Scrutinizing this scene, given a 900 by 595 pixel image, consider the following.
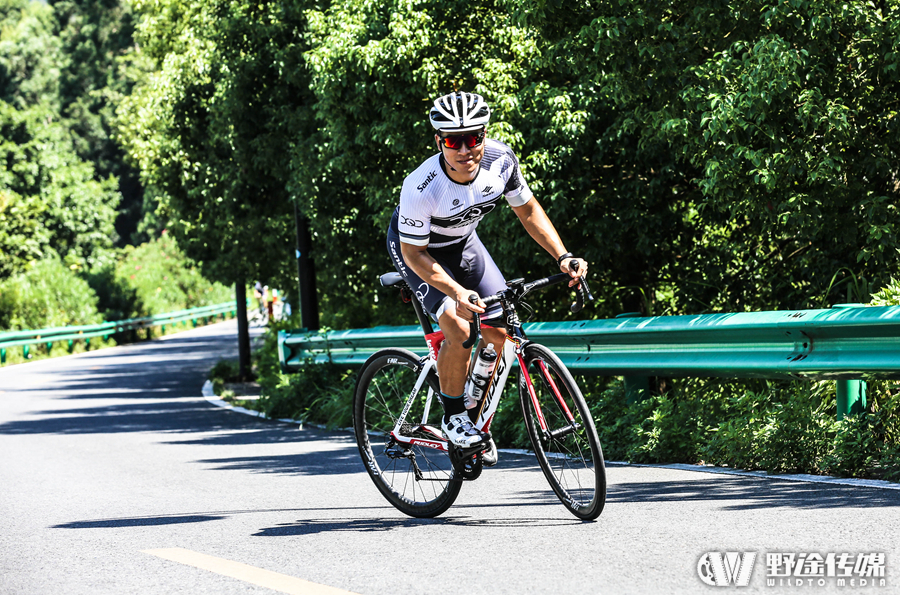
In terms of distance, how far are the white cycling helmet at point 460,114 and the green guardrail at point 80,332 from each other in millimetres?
27579

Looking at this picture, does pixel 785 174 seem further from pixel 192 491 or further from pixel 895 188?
pixel 192 491

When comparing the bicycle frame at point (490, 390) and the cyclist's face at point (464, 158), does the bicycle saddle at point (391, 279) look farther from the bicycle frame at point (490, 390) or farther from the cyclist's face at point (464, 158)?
the cyclist's face at point (464, 158)

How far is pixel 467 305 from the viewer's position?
209 inches

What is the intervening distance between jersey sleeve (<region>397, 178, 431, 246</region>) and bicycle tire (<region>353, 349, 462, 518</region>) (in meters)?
0.93

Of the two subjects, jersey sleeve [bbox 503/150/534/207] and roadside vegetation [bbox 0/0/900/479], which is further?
roadside vegetation [bbox 0/0/900/479]

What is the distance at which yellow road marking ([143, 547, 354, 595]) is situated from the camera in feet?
14.9

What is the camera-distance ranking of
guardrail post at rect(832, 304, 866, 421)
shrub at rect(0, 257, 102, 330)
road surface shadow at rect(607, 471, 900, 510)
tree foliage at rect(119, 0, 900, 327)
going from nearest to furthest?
road surface shadow at rect(607, 471, 900, 510) → guardrail post at rect(832, 304, 866, 421) → tree foliage at rect(119, 0, 900, 327) → shrub at rect(0, 257, 102, 330)

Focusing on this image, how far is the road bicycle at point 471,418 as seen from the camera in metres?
5.50

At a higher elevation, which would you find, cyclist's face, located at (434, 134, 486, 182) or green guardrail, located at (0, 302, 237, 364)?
cyclist's face, located at (434, 134, 486, 182)

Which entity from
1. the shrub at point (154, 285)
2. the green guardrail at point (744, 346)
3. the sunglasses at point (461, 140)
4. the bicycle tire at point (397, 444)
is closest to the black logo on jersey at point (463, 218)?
the sunglasses at point (461, 140)

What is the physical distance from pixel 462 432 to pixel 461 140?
1528mm

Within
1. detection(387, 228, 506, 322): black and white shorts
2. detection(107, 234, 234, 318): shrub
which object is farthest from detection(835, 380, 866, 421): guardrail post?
detection(107, 234, 234, 318): shrub

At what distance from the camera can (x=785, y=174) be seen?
29.1 ft

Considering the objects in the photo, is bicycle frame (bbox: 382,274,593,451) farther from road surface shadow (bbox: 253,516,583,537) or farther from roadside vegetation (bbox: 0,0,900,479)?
roadside vegetation (bbox: 0,0,900,479)
